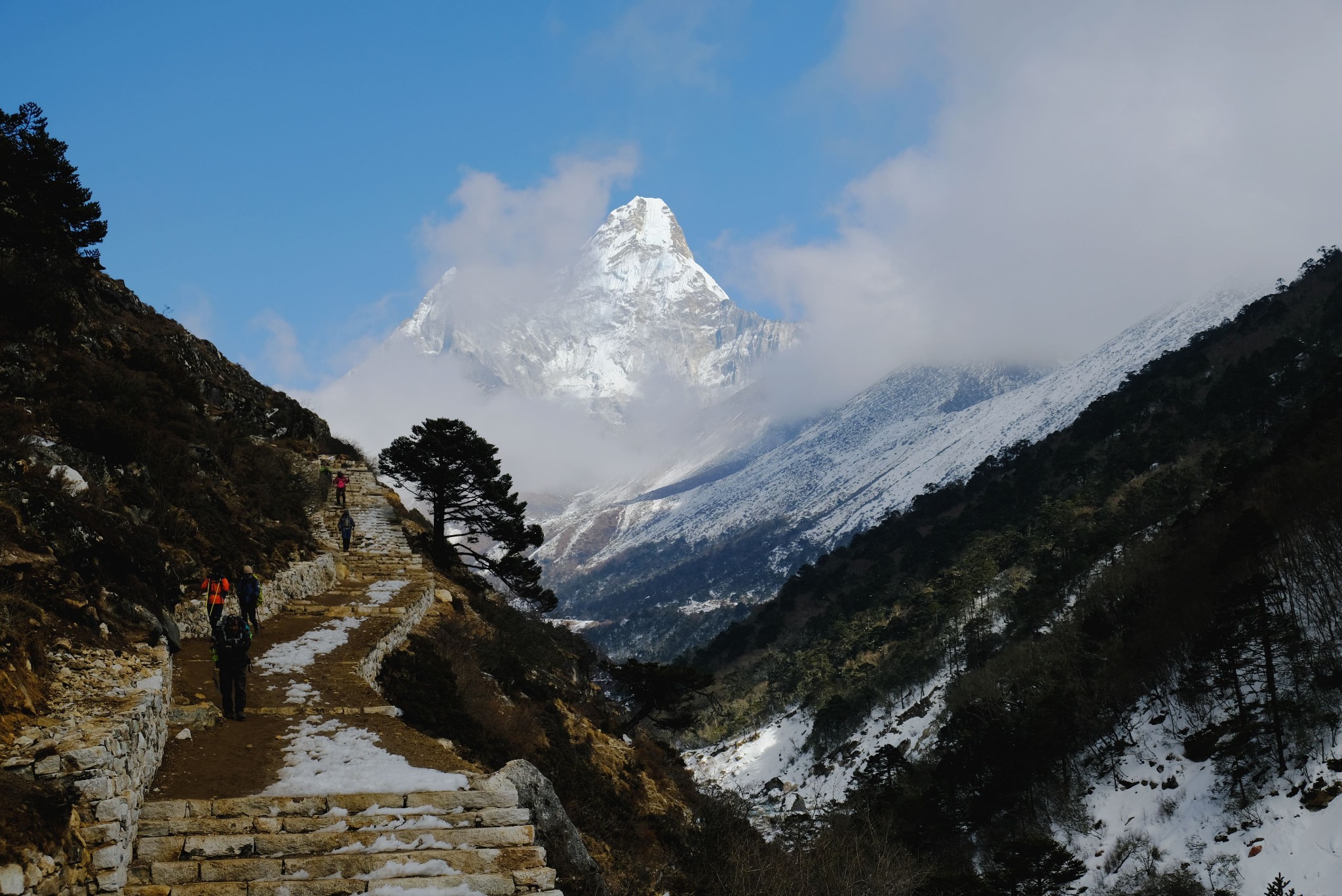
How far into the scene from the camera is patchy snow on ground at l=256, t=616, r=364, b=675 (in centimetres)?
1333

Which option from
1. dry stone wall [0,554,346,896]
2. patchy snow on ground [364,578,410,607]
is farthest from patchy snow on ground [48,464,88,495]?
patchy snow on ground [364,578,410,607]

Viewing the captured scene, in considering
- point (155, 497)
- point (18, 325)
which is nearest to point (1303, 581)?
point (155, 497)

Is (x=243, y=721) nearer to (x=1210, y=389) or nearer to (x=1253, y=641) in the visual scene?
(x=1253, y=641)

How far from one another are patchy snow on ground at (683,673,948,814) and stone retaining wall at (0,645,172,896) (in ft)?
172

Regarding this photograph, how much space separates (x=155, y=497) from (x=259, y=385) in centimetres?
2576

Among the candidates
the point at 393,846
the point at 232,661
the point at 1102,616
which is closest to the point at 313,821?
the point at 393,846

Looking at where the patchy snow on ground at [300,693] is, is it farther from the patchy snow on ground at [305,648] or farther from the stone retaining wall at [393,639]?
the stone retaining wall at [393,639]

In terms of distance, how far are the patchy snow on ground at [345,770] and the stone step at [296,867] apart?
0.32 metres

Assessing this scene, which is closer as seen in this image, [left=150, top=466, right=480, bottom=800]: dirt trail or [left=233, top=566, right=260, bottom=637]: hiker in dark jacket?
[left=150, top=466, right=480, bottom=800]: dirt trail

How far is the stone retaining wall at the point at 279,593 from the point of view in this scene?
13.4 m

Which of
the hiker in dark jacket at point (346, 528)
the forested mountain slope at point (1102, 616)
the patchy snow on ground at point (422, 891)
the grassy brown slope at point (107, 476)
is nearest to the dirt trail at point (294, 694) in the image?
the grassy brown slope at point (107, 476)

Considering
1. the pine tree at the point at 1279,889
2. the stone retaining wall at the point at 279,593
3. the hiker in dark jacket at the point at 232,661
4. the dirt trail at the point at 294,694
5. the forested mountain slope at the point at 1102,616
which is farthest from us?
the forested mountain slope at the point at 1102,616

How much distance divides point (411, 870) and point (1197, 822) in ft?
127

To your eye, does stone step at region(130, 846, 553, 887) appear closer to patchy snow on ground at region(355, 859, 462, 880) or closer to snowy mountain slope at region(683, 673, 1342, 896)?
patchy snow on ground at region(355, 859, 462, 880)
